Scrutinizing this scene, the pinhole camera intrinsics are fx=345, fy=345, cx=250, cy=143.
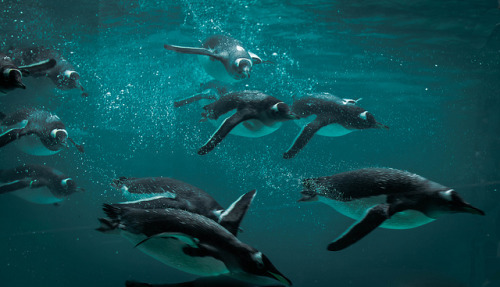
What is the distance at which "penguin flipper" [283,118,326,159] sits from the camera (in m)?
4.58

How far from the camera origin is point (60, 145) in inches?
226

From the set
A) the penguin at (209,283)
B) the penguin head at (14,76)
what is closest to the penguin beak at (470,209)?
the penguin at (209,283)

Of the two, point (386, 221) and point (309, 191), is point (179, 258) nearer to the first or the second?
point (309, 191)

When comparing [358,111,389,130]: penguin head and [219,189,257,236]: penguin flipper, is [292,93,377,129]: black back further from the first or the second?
[219,189,257,236]: penguin flipper

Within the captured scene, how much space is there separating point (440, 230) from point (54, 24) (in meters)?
21.5

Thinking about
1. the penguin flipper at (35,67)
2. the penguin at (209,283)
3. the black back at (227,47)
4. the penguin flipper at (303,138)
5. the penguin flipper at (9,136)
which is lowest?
the penguin flipper at (9,136)

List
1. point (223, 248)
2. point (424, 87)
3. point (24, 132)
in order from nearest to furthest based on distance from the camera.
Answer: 1. point (223, 248)
2. point (24, 132)
3. point (424, 87)

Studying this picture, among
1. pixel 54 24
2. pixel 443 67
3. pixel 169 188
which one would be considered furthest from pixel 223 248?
pixel 443 67

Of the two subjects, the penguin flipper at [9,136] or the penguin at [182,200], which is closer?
the penguin at [182,200]

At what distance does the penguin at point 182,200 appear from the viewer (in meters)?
2.58

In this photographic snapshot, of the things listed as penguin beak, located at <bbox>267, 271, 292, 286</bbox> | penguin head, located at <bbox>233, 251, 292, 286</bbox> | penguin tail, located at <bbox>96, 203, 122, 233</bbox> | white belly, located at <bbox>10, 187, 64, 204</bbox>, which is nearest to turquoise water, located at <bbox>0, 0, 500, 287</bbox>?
white belly, located at <bbox>10, 187, 64, 204</bbox>

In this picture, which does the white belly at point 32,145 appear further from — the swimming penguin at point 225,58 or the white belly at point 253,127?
the white belly at point 253,127

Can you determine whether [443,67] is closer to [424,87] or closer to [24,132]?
[424,87]

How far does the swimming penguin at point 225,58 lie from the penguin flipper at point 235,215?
11.7 feet
